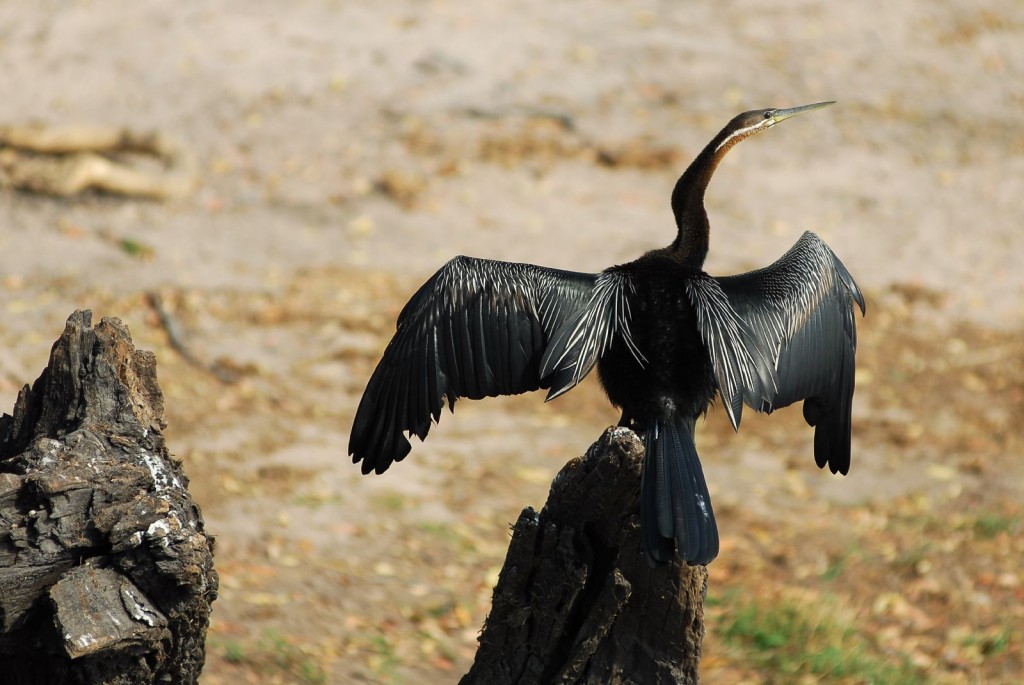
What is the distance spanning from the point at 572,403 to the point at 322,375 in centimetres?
172

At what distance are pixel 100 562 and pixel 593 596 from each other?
1.37 m

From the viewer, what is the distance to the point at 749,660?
18.7 ft

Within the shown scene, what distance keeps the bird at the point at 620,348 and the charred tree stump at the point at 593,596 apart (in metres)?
0.57

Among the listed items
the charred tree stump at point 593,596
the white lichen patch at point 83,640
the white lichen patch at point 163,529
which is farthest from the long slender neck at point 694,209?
the white lichen patch at point 83,640

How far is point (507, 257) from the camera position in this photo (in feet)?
33.0

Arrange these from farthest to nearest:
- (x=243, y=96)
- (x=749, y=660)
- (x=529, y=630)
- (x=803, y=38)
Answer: (x=803, y=38) < (x=243, y=96) < (x=749, y=660) < (x=529, y=630)

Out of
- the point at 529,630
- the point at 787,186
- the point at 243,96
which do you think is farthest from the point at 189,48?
the point at 529,630

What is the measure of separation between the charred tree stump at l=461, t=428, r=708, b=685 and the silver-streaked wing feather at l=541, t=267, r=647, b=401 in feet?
2.27

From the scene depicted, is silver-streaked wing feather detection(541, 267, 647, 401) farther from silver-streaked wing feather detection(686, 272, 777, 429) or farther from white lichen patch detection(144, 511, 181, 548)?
white lichen patch detection(144, 511, 181, 548)

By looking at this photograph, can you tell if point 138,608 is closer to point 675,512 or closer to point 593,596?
point 593,596

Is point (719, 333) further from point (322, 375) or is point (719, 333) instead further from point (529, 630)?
point (322, 375)

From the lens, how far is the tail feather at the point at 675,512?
11.0ft

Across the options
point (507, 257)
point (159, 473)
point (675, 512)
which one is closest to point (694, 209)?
point (675, 512)

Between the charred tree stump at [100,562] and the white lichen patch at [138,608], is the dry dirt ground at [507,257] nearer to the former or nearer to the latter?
the charred tree stump at [100,562]
